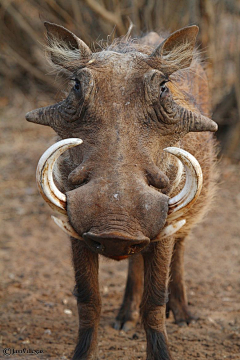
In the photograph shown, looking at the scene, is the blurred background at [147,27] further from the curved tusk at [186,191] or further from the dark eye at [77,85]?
the curved tusk at [186,191]

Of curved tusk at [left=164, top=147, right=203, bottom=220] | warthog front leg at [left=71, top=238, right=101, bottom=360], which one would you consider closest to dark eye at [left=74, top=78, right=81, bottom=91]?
curved tusk at [left=164, top=147, right=203, bottom=220]

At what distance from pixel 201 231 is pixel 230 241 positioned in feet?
1.42

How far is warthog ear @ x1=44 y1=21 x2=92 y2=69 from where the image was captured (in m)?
3.19

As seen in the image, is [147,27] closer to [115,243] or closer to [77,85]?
[77,85]

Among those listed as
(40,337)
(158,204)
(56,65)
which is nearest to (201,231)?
(40,337)

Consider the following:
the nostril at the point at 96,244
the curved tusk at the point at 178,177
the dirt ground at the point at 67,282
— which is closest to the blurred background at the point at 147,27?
the dirt ground at the point at 67,282

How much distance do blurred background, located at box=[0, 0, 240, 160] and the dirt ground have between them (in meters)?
0.97

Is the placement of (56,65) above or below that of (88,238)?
above

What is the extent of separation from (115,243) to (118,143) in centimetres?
55

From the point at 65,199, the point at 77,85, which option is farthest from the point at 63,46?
the point at 65,199

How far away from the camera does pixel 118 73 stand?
2947mm

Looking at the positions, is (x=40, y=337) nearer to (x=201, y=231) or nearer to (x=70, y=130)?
(x=70, y=130)

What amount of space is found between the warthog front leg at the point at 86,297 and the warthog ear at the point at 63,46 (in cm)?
110

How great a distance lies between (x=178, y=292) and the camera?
4.40 m
